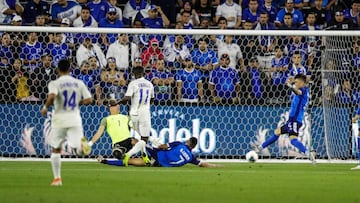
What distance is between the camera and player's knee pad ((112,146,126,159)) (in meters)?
19.0

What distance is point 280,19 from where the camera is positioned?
2434 cm

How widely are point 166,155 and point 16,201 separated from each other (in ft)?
25.6

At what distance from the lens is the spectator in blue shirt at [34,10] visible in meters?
23.5

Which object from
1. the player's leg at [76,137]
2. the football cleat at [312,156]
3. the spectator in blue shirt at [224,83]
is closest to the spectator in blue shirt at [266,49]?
the spectator in blue shirt at [224,83]

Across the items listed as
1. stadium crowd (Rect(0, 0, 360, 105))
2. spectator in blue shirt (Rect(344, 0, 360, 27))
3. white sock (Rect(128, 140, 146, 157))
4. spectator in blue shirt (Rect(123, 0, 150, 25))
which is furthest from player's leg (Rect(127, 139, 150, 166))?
spectator in blue shirt (Rect(344, 0, 360, 27))

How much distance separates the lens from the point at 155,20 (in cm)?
2380

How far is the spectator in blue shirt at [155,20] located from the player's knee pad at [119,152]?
534cm

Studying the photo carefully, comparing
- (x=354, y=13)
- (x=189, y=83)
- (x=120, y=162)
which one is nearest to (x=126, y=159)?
(x=120, y=162)

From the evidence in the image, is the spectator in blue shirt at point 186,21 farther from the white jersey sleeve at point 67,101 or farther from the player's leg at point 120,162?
the white jersey sleeve at point 67,101

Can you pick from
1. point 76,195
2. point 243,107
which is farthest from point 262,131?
point 76,195

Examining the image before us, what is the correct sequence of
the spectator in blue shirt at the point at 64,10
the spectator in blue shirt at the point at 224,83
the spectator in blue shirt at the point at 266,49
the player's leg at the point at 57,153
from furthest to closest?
1. the spectator in blue shirt at the point at 64,10
2. the spectator in blue shirt at the point at 266,49
3. the spectator in blue shirt at the point at 224,83
4. the player's leg at the point at 57,153

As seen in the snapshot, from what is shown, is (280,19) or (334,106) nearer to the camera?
(334,106)

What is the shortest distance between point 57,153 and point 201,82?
852 centimetres

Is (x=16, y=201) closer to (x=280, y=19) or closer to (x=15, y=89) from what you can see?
(x=15, y=89)
